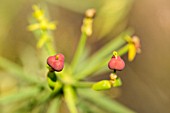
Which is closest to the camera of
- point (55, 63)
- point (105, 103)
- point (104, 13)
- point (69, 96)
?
point (55, 63)

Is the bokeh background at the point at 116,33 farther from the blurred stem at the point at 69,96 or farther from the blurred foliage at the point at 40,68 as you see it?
the blurred stem at the point at 69,96

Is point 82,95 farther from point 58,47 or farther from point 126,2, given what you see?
point 126,2

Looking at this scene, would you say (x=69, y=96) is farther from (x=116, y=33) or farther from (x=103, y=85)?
(x=116, y=33)

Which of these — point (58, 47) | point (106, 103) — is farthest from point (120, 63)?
point (58, 47)

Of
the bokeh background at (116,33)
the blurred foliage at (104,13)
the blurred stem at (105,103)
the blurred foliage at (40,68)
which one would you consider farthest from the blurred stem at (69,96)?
the blurred foliage at (104,13)

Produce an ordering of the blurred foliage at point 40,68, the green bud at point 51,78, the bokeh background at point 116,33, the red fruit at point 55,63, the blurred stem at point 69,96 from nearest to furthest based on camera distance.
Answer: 1. the red fruit at point 55,63
2. the green bud at point 51,78
3. the blurred stem at point 69,96
4. the blurred foliage at point 40,68
5. the bokeh background at point 116,33

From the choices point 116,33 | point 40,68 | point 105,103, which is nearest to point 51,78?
point 105,103

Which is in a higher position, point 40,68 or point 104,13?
point 104,13

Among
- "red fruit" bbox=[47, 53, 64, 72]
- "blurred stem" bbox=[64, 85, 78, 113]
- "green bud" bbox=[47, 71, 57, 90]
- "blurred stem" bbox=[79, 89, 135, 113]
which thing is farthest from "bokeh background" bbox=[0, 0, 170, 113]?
"red fruit" bbox=[47, 53, 64, 72]

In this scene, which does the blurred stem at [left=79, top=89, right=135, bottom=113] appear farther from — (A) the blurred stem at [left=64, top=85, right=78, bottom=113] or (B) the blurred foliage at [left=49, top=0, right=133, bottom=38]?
(B) the blurred foliage at [left=49, top=0, right=133, bottom=38]
